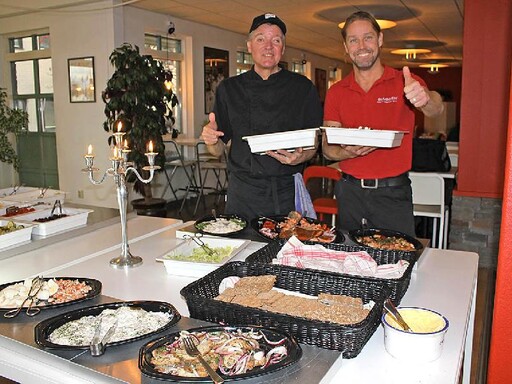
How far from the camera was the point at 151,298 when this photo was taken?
144 cm

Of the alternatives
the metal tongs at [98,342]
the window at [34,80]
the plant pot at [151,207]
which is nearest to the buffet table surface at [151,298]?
the metal tongs at [98,342]

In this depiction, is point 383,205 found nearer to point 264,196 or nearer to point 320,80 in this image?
point 264,196

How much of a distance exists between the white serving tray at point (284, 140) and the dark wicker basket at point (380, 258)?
401 millimetres

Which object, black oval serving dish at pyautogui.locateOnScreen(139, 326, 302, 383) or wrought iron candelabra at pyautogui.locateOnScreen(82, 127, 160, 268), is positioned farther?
wrought iron candelabra at pyautogui.locateOnScreen(82, 127, 160, 268)

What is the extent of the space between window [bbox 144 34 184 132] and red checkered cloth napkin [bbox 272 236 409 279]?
5.38m

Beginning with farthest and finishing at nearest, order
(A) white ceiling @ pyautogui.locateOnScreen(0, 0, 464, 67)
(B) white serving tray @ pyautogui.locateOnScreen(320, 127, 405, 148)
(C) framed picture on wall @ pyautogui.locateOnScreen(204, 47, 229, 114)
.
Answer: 1. (C) framed picture on wall @ pyautogui.locateOnScreen(204, 47, 229, 114)
2. (A) white ceiling @ pyautogui.locateOnScreen(0, 0, 464, 67)
3. (B) white serving tray @ pyautogui.locateOnScreen(320, 127, 405, 148)

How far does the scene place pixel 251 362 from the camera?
3.30ft

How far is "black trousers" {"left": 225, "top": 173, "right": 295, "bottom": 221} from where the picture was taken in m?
2.36

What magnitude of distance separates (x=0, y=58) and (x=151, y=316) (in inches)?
269

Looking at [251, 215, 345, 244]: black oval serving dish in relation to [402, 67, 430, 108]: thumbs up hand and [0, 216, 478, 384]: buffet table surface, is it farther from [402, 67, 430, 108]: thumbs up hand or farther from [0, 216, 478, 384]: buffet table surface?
[402, 67, 430, 108]: thumbs up hand

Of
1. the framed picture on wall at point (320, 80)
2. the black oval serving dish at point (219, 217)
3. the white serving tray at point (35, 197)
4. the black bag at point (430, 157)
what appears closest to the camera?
the black oval serving dish at point (219, 217)

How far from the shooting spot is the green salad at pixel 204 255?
166cm

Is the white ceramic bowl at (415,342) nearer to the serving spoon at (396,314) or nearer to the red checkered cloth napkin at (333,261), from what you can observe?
the serving spoon at (396,314)

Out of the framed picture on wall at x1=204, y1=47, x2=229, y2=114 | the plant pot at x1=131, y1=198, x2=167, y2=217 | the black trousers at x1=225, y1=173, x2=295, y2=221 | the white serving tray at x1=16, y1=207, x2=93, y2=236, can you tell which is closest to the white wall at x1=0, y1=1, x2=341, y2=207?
the framed picture on wall at x1=204, y1=47, x2=229, y2=114
